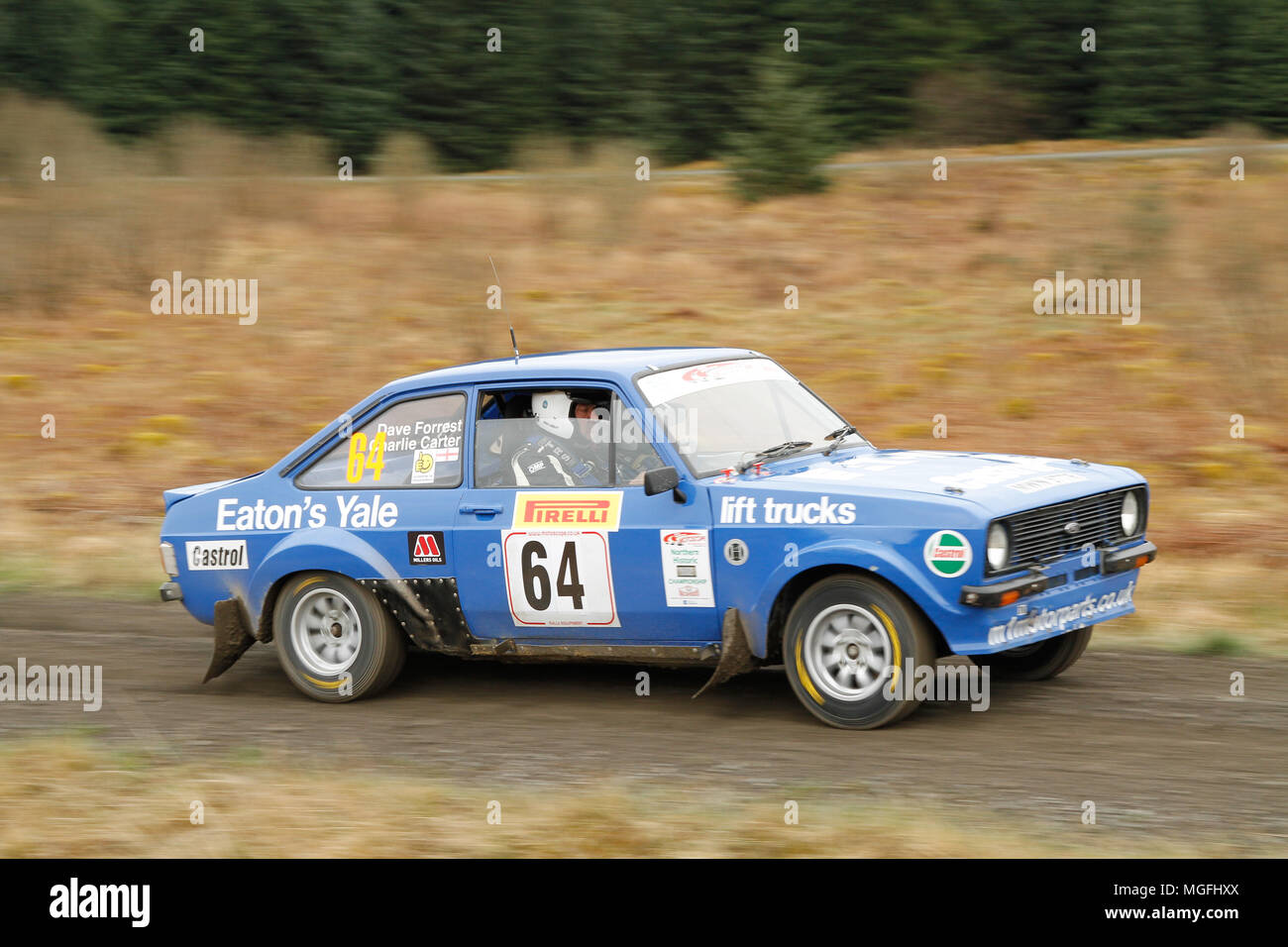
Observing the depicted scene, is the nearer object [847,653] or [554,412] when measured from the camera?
[847,653]

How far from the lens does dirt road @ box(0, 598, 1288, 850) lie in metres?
5.77

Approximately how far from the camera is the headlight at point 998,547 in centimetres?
621

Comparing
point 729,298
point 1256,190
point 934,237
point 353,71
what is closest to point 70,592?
point 729,298

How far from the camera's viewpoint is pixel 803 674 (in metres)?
6.61

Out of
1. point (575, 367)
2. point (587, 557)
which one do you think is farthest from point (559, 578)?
point (575, 367)

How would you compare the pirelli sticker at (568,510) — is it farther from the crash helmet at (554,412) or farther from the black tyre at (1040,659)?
the black tyre at (1040,659)

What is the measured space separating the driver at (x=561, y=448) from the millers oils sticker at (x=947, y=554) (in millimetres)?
1634

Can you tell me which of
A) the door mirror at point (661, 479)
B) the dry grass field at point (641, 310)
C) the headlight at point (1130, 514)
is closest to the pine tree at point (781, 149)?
the dry grass field at point (641, 310)

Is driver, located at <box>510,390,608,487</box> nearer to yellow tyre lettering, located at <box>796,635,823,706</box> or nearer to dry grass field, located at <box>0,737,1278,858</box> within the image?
yellow tyre lettering, located at <box>796,635,823,706</box>

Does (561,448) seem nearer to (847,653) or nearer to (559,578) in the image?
(559,578)

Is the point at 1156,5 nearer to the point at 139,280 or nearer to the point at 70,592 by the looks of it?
the point at 139,280

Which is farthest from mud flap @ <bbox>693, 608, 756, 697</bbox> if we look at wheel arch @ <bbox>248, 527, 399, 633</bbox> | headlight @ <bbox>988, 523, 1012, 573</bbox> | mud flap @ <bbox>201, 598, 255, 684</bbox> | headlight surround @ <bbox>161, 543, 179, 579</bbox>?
headlight surround @ <bbox>161, 543, 179, 579</bbox>

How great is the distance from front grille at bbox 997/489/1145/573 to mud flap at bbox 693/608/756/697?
1.17 m

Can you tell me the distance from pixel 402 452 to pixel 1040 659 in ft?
11.0
